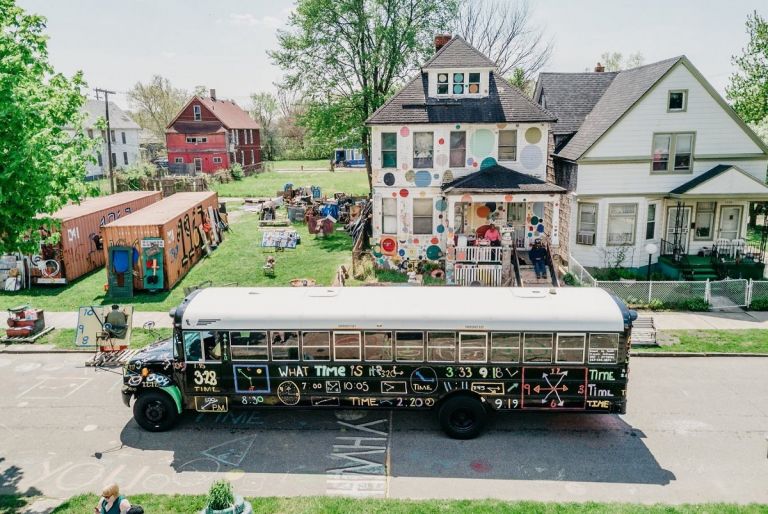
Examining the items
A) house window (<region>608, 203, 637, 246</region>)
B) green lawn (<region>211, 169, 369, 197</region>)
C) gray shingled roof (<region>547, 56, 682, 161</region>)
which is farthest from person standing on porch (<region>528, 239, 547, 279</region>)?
green lawn (<region>211, 169, 369, 197</region>)

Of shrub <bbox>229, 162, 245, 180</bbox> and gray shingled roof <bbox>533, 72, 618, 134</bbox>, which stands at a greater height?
gray shingled roof <bbox>533, 72, 618, 134</bbox>

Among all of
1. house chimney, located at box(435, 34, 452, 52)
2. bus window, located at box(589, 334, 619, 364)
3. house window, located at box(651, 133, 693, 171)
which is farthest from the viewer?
house chimney, located at box(435, 34, 452, 52)

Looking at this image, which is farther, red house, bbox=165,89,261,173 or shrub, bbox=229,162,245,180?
red house, bbox=165,89,261,173

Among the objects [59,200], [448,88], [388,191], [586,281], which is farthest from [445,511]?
[448,88]

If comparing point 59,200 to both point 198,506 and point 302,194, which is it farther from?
point 302,194

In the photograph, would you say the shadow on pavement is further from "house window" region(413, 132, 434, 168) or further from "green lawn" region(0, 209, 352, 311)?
"house window" region(413, 132, 434, 168)

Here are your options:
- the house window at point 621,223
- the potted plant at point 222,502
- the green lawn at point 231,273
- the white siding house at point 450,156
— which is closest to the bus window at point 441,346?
the potted plant at point 222,502

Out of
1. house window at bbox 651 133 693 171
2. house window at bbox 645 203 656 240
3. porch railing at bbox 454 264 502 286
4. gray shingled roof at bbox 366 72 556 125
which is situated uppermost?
gray shingled roof at bbox 366 72 556 125
